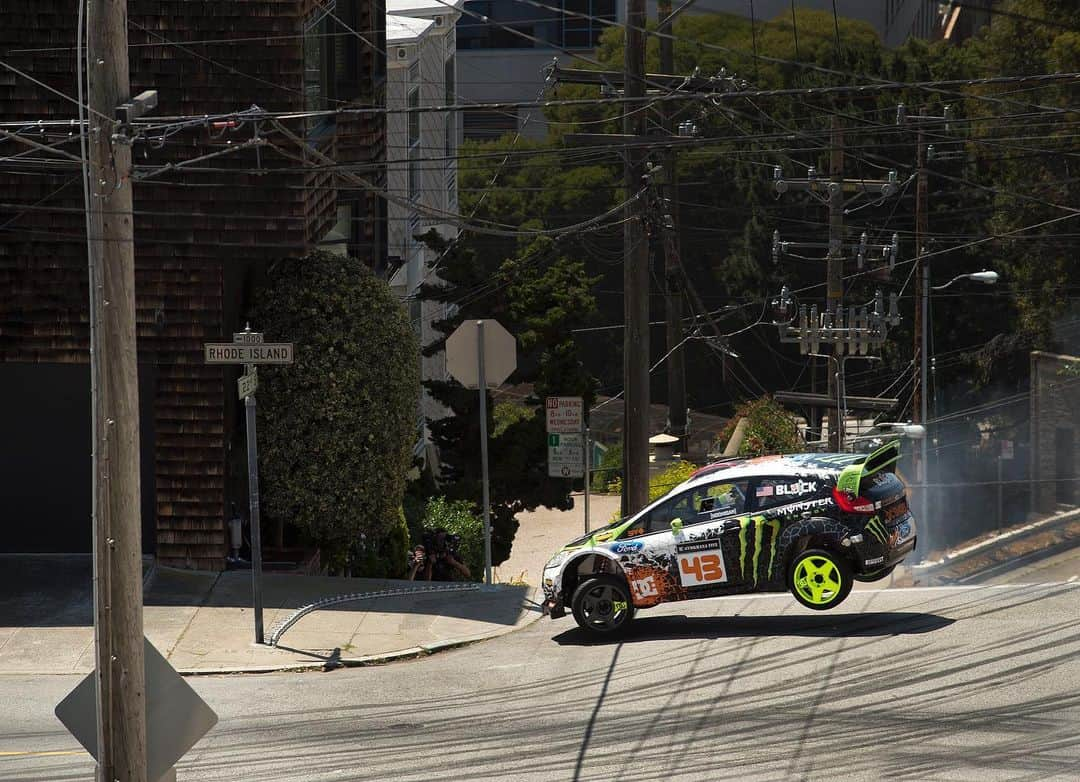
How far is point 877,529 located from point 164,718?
8.36 metres

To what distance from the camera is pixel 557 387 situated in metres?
28.3

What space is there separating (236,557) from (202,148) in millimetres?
5026

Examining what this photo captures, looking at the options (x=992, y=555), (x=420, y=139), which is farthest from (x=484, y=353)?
(x=420, y=139)

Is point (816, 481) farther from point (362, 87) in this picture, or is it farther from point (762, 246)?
point (762, 246)

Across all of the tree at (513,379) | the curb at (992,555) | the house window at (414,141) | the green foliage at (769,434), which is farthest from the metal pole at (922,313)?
the house window at (414,141)

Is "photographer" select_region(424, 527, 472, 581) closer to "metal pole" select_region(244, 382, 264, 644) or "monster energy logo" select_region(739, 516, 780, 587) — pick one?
"metal pole" select_region(244, 382, 264, 644)

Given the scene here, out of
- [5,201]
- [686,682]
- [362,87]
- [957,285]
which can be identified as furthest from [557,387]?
[957,285]

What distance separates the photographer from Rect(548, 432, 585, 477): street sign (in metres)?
20.5

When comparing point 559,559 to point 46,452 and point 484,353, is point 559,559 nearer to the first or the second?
point 484,353

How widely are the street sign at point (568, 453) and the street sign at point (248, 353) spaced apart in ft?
19.5

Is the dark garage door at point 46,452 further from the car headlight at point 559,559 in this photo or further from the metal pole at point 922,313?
the metal pole at point 922,313

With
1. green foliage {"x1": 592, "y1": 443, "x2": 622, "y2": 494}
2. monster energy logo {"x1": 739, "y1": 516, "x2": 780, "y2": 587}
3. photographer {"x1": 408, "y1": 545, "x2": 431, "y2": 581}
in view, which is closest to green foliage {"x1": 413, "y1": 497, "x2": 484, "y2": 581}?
photographer {"x1": 408, "y1": 545, "x2": 431, "y2": 581}

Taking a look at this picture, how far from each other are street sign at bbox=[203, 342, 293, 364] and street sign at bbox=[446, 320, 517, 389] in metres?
2.99

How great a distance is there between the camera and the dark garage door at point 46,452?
19.1 m
